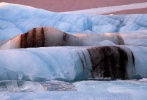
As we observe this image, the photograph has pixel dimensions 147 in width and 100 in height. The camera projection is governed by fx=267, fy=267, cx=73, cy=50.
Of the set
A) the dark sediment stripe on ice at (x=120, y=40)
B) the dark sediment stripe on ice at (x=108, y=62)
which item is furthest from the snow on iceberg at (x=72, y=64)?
the dark sediment stripe on ice at (x=120, y=40)

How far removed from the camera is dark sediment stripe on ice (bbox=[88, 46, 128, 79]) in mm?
1104

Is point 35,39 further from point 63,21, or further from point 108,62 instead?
point 63,21

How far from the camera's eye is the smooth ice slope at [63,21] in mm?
2244

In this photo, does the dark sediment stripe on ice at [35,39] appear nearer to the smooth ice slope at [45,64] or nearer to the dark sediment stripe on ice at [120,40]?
the smooth ice slope at [45,64]

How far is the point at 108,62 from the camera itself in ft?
3.71

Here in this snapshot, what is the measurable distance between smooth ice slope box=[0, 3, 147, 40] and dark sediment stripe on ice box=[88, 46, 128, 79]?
111 cm

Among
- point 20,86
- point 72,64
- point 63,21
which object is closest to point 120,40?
point 72,64

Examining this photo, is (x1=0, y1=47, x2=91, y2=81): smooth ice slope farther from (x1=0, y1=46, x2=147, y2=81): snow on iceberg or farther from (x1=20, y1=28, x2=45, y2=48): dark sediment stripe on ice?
(x1=20, y1=28, x2=45, y2=48): dark sediment stripe on ice

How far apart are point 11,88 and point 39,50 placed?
299 millimetres

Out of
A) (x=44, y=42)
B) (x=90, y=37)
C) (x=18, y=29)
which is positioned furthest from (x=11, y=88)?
(x=18, y=29)

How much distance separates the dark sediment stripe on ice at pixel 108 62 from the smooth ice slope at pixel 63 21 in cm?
111

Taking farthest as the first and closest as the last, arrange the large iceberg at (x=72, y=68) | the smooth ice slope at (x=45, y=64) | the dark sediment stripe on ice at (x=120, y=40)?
the dark sediment stripe on ice at (x=120, y=40) < the smooth ice slope at (x=45, y=64) < the large iceberg at (x=72, y=68)

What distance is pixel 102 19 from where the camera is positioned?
240 cm

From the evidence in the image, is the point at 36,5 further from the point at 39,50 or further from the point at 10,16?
the point at 39,50
